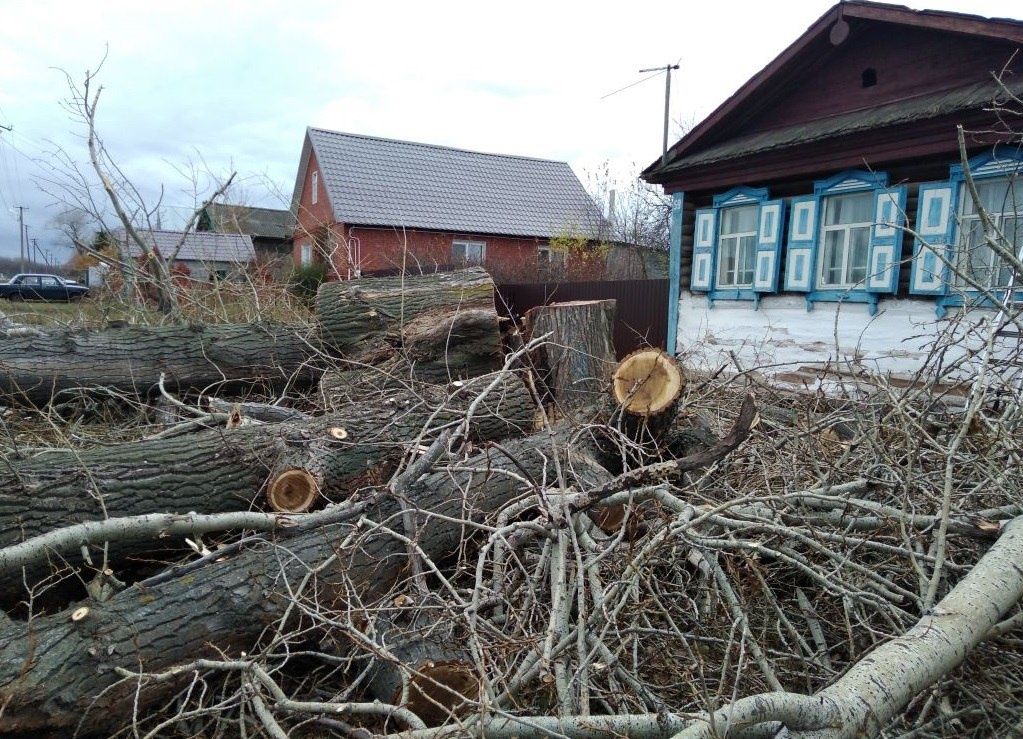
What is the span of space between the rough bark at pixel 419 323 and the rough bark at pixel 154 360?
38 cm

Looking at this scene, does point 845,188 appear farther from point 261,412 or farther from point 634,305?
point 261,412

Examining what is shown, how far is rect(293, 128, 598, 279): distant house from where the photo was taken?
19.4 meters

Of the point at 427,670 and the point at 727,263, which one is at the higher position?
the point at 727,263

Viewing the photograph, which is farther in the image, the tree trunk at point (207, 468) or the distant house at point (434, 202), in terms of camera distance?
the distant house at point (434, 202)

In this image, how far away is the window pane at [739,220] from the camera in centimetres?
945

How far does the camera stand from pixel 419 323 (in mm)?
5598

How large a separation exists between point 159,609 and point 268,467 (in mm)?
1043

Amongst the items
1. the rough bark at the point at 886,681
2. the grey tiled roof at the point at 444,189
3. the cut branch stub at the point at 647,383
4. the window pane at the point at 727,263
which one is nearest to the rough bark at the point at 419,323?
the cut branch stub at the point at 647,383

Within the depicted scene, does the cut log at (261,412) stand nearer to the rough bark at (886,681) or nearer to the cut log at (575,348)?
the cut log at (575,348)

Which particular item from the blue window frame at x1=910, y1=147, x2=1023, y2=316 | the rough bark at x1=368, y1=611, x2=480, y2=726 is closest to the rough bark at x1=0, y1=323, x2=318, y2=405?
the rough bark at x1=368, y1=611, x2=480, y2=726

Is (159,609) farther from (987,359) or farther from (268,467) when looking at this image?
(987,359)

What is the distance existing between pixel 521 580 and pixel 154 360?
362 centimetres

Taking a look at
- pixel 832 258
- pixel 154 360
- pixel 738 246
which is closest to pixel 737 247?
pixel 738 246

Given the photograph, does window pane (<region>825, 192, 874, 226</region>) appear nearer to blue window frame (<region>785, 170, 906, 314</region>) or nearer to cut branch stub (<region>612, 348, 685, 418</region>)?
blue window frame (<region>785, 170, 906, 314</region>)
